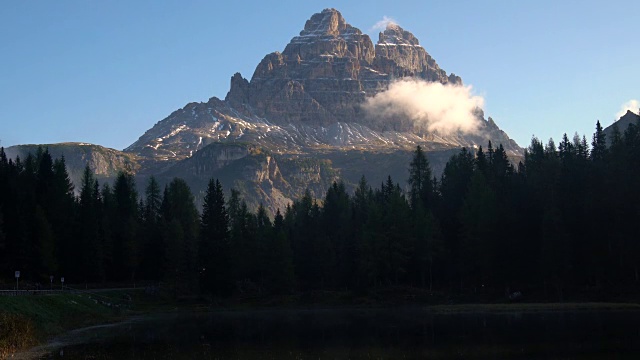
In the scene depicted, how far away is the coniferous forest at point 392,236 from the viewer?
89.8 meters

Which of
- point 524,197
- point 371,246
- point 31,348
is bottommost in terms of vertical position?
point 31,348

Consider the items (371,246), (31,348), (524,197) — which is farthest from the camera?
(371,246)

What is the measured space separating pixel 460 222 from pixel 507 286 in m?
15.7

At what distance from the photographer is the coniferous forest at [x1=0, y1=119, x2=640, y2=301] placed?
295ft

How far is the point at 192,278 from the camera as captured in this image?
116938 millimetres

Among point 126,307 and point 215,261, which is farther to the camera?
point 215,261

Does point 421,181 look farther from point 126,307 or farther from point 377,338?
point 377,338

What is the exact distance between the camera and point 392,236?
109 meters

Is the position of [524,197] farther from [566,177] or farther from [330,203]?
[330,203]

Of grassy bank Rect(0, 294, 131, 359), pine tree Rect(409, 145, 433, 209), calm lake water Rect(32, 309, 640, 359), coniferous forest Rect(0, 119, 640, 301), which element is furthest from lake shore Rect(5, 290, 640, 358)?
pine tree Rect(409, 145, 433, 209)

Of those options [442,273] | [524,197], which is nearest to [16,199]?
[442,273]

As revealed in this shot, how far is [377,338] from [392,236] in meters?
54.9

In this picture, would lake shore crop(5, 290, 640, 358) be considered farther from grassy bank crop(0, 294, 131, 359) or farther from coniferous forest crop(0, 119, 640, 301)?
coniferous forest crop(0, 119, 640, 301)

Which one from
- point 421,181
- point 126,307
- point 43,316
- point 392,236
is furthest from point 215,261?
point 43,316
